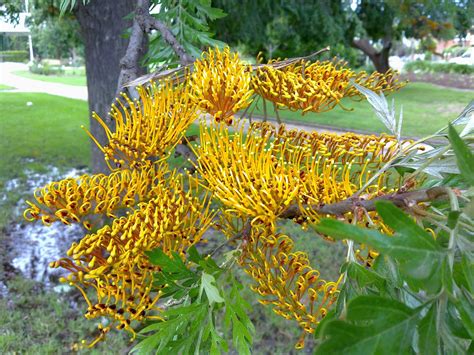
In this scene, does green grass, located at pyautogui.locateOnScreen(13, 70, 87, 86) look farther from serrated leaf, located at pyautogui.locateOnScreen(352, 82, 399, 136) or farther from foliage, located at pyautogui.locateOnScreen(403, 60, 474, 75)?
serrated leaf, located at pyautogui.locateOnScreen(352, 82, 399, 136)

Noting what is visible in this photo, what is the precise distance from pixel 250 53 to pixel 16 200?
4750mm

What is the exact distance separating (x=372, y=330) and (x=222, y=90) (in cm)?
40

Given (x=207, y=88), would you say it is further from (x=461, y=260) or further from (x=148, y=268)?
(x=461, y=260)

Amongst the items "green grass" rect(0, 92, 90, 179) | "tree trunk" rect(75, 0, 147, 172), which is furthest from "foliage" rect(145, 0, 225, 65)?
"green grass" rect(0, 92, 90, 179)

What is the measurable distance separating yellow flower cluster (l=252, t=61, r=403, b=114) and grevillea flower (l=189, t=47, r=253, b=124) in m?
0.05

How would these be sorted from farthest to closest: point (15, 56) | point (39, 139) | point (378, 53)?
point (15, 56) → point (378, 53) → point (39, 139)

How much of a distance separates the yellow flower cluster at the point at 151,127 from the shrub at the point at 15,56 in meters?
25.2

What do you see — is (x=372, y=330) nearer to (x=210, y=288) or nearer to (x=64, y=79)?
(x=210, y=288)

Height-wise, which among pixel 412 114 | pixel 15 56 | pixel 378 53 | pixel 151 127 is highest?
pixel 378 53

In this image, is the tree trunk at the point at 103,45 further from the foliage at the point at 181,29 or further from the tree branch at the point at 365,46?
the tree branch at the point at 365,46

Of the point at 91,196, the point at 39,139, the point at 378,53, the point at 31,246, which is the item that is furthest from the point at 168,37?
the point at 378,53

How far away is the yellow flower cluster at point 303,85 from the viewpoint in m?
0.75

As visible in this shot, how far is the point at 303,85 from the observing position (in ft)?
2.49

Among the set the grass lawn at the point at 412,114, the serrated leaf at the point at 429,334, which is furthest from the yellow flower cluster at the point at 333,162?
the grass lawn at the point at 412,114
